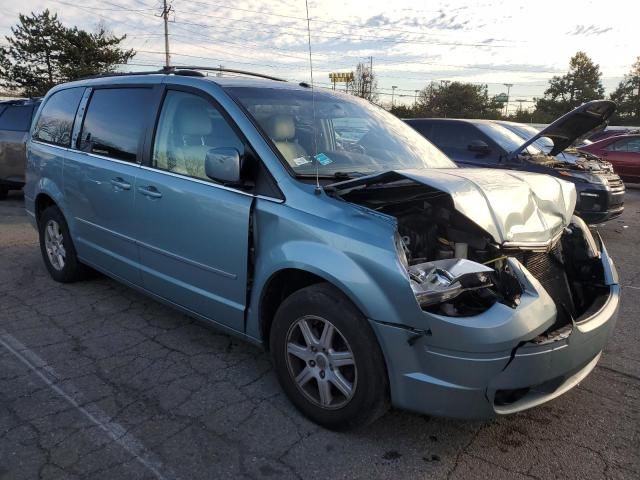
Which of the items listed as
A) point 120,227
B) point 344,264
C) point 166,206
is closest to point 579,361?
point 344,264

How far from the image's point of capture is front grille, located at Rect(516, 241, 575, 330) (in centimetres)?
283

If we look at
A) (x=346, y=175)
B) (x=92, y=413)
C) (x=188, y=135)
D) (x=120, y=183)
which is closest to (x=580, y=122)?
(x=346, y=175)

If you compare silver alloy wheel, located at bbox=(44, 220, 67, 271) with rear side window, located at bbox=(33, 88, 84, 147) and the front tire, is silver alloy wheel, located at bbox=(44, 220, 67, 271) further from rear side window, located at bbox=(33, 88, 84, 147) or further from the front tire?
the front tire

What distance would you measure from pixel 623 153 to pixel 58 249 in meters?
13.9

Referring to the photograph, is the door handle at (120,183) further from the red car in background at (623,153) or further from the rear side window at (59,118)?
the red car in background at (623,153)

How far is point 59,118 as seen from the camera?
16.0ft

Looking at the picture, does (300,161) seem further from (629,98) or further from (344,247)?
(629,98)

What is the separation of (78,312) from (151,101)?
1840 mm

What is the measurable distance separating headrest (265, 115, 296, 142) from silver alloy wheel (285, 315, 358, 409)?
111cm

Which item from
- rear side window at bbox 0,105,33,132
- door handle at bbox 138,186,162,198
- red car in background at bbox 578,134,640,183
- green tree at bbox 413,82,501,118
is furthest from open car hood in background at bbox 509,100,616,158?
green tree at bbox 413,82,501,118

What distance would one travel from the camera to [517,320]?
229 cm

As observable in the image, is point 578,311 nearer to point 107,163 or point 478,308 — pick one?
point 478,308

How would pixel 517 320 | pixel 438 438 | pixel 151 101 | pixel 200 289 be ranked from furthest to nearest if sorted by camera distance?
pixel 151 101 → pixel 200 289 → pixel 438 438 → pixel 517 320

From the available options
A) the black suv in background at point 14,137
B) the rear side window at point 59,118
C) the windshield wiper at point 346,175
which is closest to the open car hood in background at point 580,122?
the windshield wiper at point 346,175
